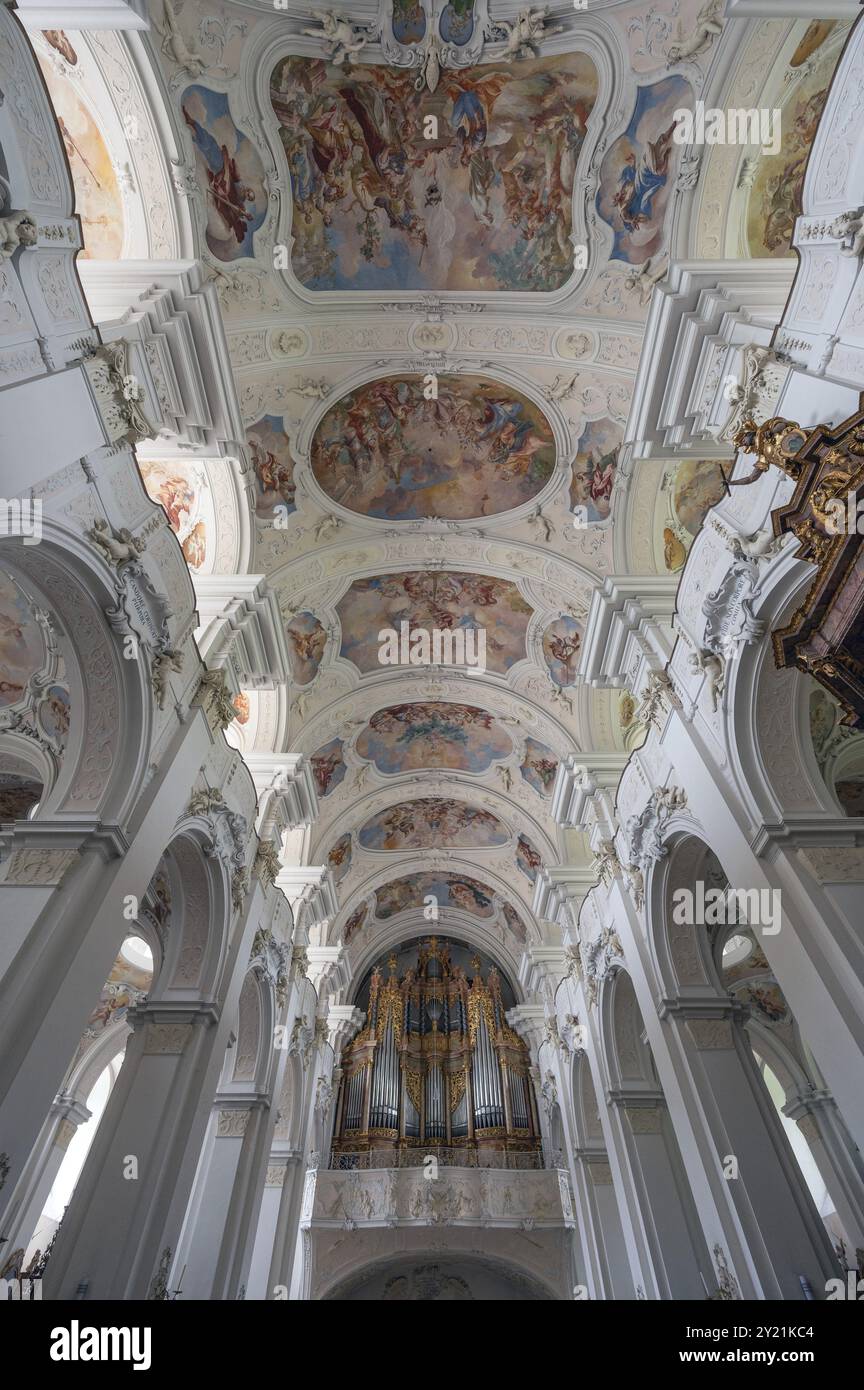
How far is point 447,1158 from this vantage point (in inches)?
802

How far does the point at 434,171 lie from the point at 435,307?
180cm

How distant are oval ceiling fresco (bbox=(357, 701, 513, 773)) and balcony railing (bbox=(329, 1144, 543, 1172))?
10.1 metres

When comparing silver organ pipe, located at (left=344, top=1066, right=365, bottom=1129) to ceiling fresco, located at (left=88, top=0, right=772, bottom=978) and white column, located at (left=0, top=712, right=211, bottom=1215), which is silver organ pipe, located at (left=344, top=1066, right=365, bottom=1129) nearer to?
ceiling fresco, located at (left=88, top=0, right=772, bottom=978)

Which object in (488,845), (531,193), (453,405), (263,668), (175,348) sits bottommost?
(175,348)

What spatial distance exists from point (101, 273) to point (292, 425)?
4648mm

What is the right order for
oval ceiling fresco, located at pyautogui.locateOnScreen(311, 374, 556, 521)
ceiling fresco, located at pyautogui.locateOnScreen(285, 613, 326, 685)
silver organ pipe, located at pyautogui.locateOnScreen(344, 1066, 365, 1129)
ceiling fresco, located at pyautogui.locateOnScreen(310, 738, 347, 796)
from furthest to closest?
1. silver organ pipe, located at pyautogui.locateOnScreen(344, 1066, 365, 1129)
2. ceiling fresco, located at pyautogui.locateOnScreen(310, 738, 347, 796)
3. ceiling fresco, located at pyautogui.locateOnScreen(285, 613, 326, 685)
4. oval ceiling fresco, located at pyautogui.locateOnScreen(311, 374, 556, 521)

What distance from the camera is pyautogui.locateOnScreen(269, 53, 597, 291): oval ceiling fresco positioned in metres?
9.70

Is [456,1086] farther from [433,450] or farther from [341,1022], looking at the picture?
[433,450]

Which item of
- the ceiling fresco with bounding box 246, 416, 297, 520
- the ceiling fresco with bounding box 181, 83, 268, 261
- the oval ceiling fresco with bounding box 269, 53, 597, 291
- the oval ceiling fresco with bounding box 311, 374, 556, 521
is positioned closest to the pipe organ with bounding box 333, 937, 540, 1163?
the oval ceiling fresco with bounding box 311, 374, 556, 521

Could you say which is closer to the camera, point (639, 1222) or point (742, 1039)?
point (742, 1039)

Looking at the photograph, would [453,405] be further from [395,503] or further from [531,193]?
[531,193]

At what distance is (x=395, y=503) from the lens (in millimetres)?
14727

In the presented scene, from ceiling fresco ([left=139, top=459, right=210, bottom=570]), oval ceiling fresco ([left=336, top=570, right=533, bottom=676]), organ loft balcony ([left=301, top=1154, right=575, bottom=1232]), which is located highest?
oval ceiling fresco ([left=336, top=570, right=533, bottom=676])
